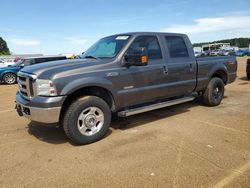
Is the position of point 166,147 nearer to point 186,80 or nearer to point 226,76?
point 186,80

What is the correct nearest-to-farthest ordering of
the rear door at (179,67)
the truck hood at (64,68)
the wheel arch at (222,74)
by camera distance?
the truck hood at (64,68), the rear door at (179,67), the wheel arch at (222,74)

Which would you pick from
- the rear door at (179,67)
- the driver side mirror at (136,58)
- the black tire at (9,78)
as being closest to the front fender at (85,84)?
the driver side mirror at (136,58)

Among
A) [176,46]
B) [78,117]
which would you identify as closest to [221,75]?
[176,46]

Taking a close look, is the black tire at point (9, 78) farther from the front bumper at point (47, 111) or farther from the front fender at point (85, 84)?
the front fender at point (85, 84)

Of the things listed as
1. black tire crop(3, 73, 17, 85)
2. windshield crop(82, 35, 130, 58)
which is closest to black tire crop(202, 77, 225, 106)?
windshield crop(82, 35, 130, 58)

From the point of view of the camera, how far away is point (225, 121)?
17.8ft

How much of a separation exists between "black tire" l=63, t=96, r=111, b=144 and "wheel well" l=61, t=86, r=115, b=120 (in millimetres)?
169

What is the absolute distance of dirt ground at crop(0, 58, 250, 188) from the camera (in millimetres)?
3129

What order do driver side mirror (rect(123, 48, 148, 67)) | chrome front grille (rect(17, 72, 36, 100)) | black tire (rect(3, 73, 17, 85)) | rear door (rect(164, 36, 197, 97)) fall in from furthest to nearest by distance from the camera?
black tire (rect(3, 73, 17, 85))
rear door (rect(164, 36, 197, 97))
driver side mirror (rect(123, 48, 148, 67))
chrome front grille (rect(17, 72, 36, 100))

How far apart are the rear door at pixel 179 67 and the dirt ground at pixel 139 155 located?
2.29 feet

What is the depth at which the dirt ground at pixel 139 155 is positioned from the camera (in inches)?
123

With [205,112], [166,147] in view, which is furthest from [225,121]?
[166,147]

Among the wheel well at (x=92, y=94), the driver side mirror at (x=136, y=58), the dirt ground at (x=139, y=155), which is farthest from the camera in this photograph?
the driver side mirror at (x=136, y=58)

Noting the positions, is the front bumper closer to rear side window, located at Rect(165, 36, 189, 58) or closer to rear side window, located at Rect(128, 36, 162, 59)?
rear side window, located at Rect(128, 36, 162, 59)
